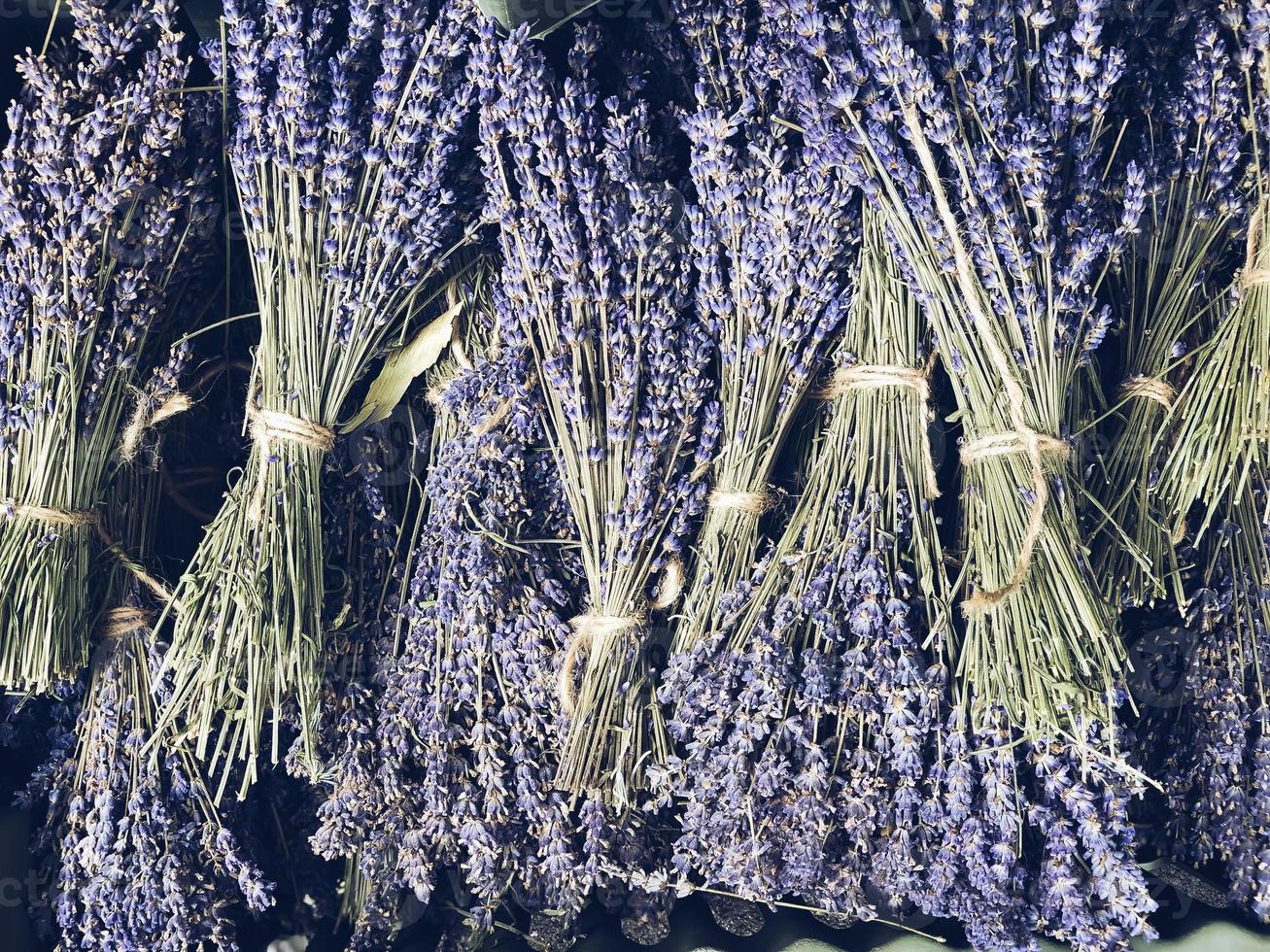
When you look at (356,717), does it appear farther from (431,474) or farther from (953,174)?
(953,174)

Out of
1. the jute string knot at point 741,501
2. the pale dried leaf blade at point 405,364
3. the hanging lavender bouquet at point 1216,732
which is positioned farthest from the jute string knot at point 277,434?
the hanging lavender bouquet at point 1216,732

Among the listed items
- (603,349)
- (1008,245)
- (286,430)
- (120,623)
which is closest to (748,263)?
(603,349)

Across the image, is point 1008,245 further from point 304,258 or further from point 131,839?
point 131,839

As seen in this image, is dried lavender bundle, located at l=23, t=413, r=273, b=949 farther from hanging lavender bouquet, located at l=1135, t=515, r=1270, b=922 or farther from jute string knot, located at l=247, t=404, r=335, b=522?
hanging lavender bouquet, located at l=1135, t=515, r=1270, b=922

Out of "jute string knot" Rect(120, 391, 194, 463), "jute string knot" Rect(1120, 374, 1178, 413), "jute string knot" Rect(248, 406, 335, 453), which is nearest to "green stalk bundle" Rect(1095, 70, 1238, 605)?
"jute string knot" Rect(1120, 374, 1178, 413)

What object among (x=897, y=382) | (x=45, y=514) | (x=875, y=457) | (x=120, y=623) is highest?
(x=897, y=382)

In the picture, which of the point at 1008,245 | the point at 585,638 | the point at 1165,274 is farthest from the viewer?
the point at 1165,274

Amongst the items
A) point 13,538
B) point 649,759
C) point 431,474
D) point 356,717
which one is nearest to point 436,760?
point 356,717
